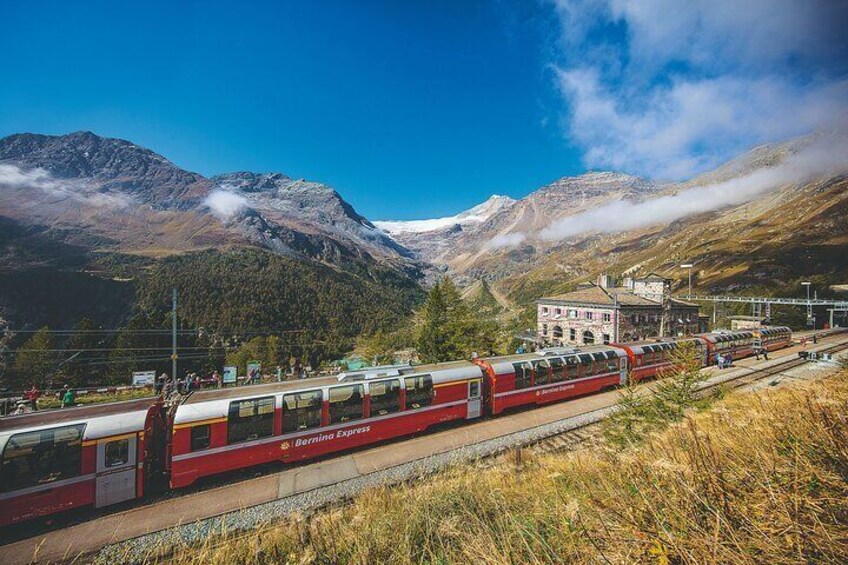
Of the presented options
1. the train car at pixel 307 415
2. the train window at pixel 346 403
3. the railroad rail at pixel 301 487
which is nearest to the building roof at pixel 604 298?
the railroad rail at pixel 301 487

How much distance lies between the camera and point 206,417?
11641 mm

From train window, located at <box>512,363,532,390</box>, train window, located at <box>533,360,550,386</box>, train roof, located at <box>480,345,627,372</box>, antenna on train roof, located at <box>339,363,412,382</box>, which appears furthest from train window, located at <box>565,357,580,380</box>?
antenna on train roof, located at <box>339,363,412,382</box>

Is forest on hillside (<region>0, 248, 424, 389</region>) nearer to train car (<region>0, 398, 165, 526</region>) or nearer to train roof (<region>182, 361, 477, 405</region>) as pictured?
train roof (<region>182, 361, 477, 405</region>)

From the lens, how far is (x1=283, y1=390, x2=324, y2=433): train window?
504 inches

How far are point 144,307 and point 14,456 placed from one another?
165 metres

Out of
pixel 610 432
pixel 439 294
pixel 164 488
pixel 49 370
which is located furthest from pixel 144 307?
pixel 610 432

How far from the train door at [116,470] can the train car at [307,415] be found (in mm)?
→ 1053

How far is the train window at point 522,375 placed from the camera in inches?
727

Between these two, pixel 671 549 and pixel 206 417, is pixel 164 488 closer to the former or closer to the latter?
pixel 206 417

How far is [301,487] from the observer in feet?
39.0

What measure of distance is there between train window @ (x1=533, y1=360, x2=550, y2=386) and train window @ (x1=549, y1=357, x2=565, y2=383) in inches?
16.1

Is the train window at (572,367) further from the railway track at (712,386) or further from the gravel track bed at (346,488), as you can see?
the railway track at (712,386)

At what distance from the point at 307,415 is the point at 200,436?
3.40 metres

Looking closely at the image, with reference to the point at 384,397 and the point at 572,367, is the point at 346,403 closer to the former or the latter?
the point at 384,397
